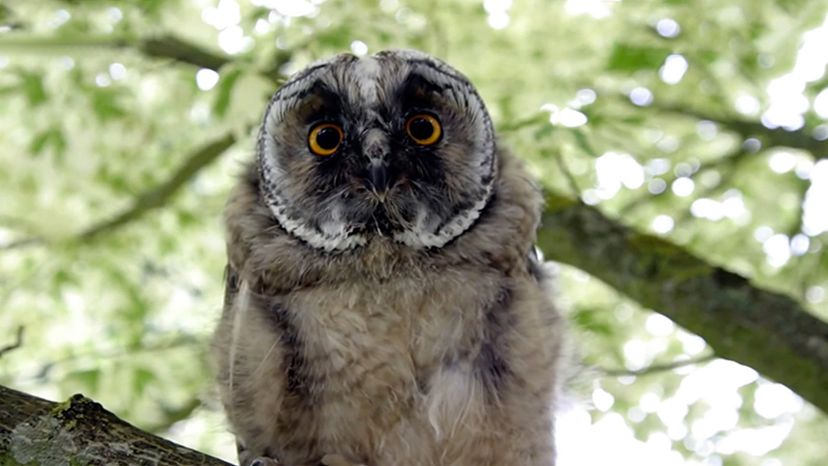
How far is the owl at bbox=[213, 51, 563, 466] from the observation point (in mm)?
2449

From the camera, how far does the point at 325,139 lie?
8.52 ft

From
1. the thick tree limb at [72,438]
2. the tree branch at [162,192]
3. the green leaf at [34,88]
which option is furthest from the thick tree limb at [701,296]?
the green leaf at [34,88]

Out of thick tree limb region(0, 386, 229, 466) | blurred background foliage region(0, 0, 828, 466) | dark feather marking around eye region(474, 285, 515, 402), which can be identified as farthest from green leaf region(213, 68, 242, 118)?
thick tree limb region(0, 386, 229, 466)

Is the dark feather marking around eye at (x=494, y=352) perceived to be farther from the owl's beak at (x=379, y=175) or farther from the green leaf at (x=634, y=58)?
the green leaf at (x=634, y=58)

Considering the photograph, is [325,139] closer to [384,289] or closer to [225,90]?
[384,289]

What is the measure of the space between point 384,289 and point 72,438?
92cm

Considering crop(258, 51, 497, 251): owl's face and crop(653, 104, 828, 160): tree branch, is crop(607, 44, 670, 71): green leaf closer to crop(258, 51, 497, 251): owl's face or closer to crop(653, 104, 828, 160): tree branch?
crop(653, 104, 828, 160): tree branch

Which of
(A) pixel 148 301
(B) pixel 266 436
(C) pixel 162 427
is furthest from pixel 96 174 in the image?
(B) pixel 266 436

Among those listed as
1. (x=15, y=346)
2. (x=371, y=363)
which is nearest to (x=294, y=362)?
(x=371, y=363)

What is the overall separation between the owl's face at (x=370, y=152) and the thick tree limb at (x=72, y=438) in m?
0.85

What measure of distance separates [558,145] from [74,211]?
2.83 metres

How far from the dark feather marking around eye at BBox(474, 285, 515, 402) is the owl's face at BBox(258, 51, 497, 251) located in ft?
0.84

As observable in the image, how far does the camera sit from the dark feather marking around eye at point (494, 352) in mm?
2508

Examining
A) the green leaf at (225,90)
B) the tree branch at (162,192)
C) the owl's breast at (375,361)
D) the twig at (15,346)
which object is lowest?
the owl's breast at (375,361)
